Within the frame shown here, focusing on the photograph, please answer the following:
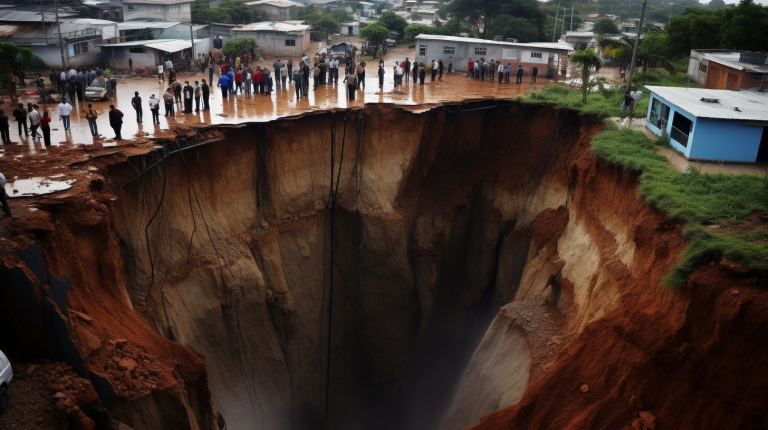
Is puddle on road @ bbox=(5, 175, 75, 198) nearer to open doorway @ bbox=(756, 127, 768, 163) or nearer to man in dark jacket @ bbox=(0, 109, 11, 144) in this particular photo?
man in dark jacket @ bbox=(0, 109, 11, 144)

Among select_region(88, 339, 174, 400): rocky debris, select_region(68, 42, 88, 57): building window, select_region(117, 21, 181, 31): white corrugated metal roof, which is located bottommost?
select_region(88, 339, 174, 400): rocky debris

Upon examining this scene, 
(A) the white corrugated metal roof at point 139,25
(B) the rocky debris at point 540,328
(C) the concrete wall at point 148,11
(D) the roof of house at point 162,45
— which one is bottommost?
(B) the rocky debris at point 540,328

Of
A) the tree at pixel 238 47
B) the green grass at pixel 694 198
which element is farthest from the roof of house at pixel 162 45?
the green grass at pixel 694 198

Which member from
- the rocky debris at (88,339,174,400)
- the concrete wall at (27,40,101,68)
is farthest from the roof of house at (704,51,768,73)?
the concrete wall at (27,40,101,68)

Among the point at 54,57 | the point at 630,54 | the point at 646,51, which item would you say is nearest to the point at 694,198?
the point at 630,54

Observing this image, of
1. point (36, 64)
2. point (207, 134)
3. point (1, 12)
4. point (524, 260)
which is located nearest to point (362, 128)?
point (207, 134)

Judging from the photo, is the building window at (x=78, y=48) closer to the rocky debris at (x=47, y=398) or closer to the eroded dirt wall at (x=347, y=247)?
the eroded dirt wall at (x=347, y=247)

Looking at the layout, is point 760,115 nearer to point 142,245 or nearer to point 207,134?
point 207,134
